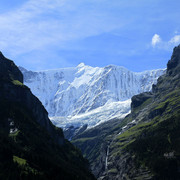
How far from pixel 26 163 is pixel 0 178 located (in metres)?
26.7

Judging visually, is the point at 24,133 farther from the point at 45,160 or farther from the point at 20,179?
the point at 20,179

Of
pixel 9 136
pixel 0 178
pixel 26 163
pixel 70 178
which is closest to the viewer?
pixel 0 178

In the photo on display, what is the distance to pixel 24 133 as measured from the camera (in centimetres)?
19988

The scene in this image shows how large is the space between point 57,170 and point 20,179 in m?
35.3

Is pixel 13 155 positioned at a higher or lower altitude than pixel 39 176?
higher

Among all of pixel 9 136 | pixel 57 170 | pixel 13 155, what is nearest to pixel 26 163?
pixel 13 155

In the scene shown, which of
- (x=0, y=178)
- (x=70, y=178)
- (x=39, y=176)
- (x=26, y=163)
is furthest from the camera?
(x=70, y=178)

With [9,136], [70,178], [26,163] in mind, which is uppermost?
[9,136]

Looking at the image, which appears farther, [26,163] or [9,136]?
[9,136]

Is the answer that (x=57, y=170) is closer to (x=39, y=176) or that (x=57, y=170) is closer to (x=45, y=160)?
(x=45, y=160)

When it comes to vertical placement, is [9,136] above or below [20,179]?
above

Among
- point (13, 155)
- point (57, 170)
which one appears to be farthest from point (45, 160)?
point (13, 155)

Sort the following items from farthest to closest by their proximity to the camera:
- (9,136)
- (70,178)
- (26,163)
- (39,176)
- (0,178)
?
1. (9,136)
2. (70,178)
3. (26,163)
4. (39,176)
5. (0,178)

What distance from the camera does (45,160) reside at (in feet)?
558
